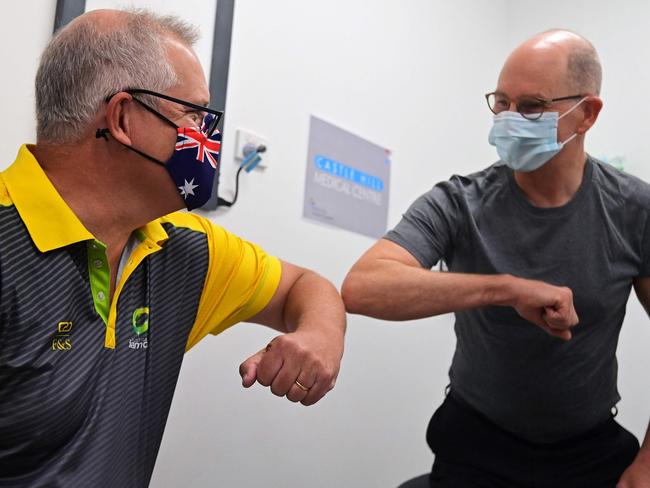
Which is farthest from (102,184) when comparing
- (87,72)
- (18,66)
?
(18,66)

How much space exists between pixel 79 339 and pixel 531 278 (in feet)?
3.46

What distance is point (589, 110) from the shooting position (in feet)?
5.39

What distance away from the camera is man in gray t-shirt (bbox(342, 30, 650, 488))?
1.44 m

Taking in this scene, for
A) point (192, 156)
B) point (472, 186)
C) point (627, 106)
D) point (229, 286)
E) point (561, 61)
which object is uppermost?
point (627, 106)

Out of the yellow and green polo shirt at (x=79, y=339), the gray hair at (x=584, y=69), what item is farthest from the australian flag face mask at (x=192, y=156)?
the gray hair at (x=584, y=69)

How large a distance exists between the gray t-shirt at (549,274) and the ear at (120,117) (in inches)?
26.7

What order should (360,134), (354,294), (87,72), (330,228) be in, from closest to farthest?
1. (87,72)
2. (354,294)
3. (330,228)
4. (360,134)

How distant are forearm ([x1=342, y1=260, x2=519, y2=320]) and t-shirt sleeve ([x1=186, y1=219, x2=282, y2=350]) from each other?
8.8 inches

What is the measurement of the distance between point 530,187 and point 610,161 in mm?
1466

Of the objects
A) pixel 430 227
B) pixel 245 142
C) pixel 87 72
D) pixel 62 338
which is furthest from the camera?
pixel 245 142

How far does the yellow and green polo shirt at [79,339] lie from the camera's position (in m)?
0.92

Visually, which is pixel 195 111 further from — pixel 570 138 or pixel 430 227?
pixel 570 138

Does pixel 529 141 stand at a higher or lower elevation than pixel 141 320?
higher

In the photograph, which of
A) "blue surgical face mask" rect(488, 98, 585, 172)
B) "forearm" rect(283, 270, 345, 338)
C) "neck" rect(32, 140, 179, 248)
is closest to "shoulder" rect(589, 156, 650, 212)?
"blue surgical face mask" rect(488, 98, 585, 172)
